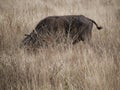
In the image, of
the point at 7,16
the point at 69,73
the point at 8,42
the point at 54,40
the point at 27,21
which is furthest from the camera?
the point at 27,21

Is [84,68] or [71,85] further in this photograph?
[84,68]

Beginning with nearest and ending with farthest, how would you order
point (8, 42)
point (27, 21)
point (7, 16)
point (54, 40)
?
point (54, 40), point (8, 42), point (7, 16), point (27, 21)

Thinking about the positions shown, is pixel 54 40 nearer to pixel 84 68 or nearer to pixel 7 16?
pixel 84 68

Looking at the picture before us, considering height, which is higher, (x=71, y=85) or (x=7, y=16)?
(x=7, y=16)

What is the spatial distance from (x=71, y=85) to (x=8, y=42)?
2.67 meters

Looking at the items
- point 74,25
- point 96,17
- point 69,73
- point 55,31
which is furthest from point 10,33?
point 96,17

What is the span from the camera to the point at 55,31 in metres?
6.35

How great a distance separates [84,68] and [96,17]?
19.3 ft

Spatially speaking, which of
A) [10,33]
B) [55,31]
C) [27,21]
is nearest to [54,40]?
[55,31]

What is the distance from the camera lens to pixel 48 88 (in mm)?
3611

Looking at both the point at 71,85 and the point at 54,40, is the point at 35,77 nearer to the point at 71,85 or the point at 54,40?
the point at 71,85

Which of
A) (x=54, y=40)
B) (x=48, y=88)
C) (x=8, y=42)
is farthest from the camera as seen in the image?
(x=8, y=42)

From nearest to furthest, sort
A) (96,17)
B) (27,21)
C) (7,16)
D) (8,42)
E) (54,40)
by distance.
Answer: (54,40), (8,42), (7,16), (27,21), (96,17)

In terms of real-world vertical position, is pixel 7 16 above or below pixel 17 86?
above
